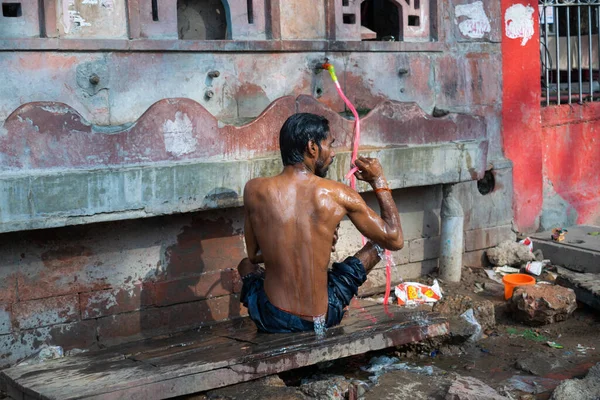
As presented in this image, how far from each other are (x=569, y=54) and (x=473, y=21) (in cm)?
152

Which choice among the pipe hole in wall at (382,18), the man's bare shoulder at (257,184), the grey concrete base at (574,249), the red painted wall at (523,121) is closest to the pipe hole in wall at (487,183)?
the red painted wall at (523,121)

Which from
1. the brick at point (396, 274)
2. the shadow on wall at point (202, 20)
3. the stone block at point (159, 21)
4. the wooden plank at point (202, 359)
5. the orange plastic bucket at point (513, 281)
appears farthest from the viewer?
the brick at point (396, 274)

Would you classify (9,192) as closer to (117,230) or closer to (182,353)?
(117,230)

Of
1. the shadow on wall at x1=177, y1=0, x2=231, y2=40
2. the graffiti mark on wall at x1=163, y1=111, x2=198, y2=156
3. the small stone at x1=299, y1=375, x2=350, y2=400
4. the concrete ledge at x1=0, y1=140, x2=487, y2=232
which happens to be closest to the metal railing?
the concrete ledge at x1=0, y1=140, x2=487, y2=232

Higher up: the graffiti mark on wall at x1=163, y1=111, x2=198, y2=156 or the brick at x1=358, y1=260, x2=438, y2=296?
the graffiti mark on wall at x1=163, y1=111, x2=198, y2=156

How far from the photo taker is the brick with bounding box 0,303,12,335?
A: 5.40m

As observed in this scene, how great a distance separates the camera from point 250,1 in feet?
21.4

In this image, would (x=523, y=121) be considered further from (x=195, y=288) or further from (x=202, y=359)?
(x=202, y=359)

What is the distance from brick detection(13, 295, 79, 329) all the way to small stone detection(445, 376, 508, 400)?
2592 mm

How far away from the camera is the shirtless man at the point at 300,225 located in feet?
Answer: 16.1

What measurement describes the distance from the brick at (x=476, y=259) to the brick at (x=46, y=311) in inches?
154

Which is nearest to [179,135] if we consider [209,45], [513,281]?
[209,45]

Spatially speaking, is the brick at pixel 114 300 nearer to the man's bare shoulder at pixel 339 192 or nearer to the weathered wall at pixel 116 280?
the weathered wall at pixel 116 280

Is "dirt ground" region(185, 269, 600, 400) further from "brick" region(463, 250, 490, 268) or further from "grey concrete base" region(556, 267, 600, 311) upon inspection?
"brick" region(463, 250, 490, 268)
